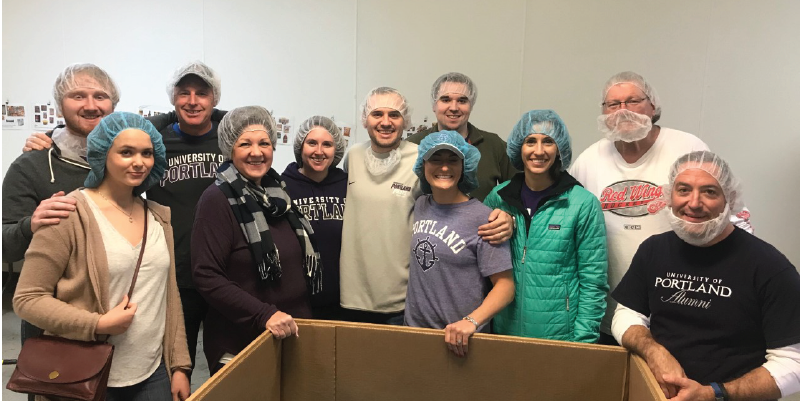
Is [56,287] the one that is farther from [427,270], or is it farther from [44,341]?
[427,270]

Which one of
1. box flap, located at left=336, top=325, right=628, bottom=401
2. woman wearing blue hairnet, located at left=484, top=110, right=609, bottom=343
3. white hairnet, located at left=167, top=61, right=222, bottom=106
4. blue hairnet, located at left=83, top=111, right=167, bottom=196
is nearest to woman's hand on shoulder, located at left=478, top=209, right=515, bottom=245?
woman wearing blue hairnet, located at left=484, top=110, right=609, bottom=343

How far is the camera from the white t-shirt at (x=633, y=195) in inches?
71.9

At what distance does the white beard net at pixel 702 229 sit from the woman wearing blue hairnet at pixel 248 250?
44.3 inches

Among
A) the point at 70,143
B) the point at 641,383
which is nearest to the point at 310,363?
the point at 641,383

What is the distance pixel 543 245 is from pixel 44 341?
4.92 ft

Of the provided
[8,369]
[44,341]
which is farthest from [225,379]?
[8,369]

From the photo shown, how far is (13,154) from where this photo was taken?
13.1 feet

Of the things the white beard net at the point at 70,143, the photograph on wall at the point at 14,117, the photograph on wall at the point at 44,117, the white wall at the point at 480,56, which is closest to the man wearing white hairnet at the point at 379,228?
the white beard net at the point at 70,143

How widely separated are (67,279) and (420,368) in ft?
3.35

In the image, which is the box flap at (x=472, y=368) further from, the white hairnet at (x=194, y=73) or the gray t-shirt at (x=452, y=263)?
the white hairnet at (x=194, y=73)

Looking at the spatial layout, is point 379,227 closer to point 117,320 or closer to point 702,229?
point 117,320

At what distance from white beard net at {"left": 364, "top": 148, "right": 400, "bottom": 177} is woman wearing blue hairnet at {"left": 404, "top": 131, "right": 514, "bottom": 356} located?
0.83ft

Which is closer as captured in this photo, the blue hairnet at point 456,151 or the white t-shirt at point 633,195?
the blue hairnet at point 456,151

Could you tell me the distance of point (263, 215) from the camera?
5.10 ft
